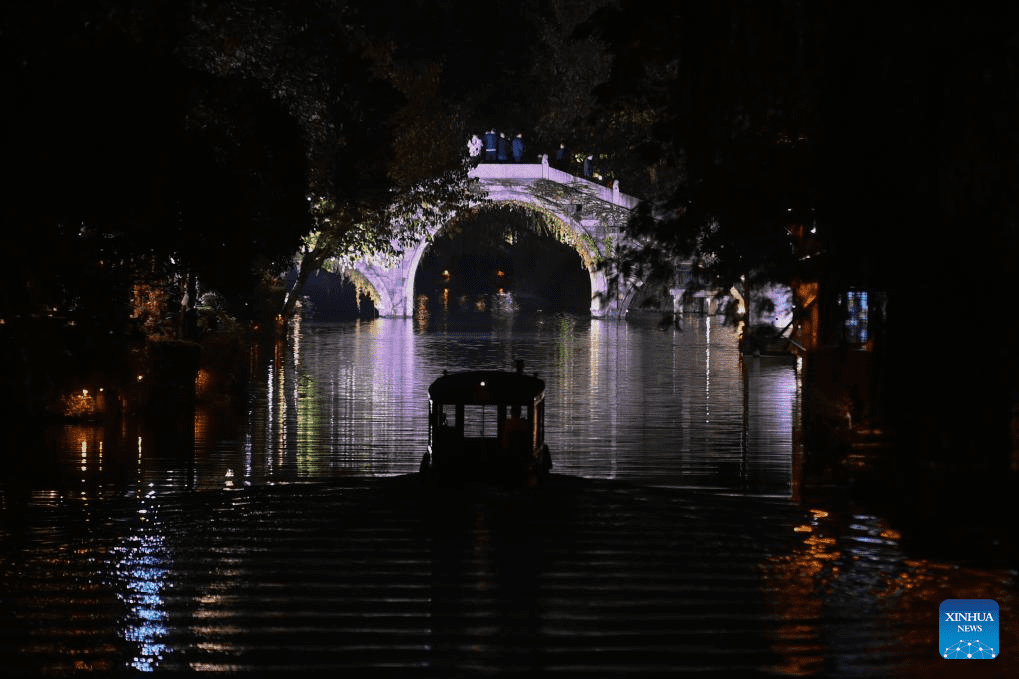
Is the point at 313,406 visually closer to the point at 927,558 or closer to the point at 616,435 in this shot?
the point at 616,435

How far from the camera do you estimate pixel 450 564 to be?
1326 cm

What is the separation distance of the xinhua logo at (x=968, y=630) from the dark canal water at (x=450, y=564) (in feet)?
0.41

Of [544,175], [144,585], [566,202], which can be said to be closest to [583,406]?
[144,585]

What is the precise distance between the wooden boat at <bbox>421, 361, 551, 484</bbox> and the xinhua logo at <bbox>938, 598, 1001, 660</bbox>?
631 centimetres

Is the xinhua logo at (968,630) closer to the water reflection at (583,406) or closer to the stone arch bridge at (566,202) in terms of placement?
the water reflection at (583,406)

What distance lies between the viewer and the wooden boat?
1697 centimetres

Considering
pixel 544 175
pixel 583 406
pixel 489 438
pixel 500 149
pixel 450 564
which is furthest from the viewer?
pixel 500 149

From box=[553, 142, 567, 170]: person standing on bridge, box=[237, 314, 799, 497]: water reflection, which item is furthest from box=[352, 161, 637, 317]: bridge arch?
box=[237, 314, 799, 497]: water reflection

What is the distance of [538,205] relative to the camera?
68625 millimetres

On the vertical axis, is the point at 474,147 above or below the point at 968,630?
above

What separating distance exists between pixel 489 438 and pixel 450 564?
15.4 ft

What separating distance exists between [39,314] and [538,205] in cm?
4699

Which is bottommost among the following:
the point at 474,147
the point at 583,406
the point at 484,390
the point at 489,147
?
the point at 583,406

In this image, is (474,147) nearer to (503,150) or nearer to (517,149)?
(503,150)
